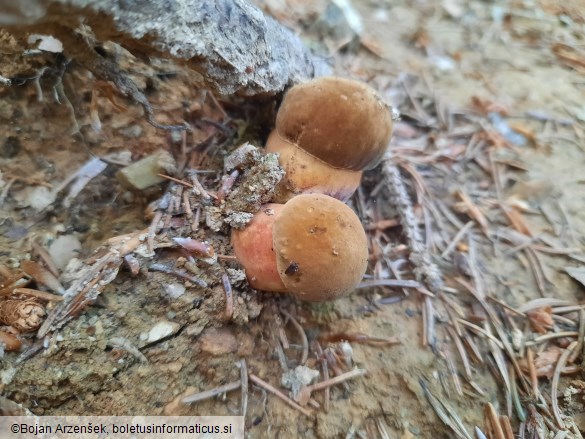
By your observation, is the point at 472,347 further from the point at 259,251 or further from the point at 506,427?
the point at 259,251

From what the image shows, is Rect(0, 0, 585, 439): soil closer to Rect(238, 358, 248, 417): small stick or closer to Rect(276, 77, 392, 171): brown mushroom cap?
Rect(238, 358, 248, 417): small stick

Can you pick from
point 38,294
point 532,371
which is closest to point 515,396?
point 532,371

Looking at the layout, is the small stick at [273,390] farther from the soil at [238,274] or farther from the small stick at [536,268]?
the small stick at [536,268]

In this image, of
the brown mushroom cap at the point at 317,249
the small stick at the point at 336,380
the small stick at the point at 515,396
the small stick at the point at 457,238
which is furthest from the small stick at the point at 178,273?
the small stick at the point at 515,396

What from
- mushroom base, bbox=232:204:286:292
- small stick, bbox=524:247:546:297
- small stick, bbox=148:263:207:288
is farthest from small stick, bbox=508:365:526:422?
small stick, bbox=148:263:207:288

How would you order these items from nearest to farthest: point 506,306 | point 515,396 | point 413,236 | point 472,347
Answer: point 515,396, point 472,347, point 506,306, point 413,236

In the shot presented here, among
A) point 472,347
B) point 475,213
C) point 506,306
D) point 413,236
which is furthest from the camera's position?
point 475,213
